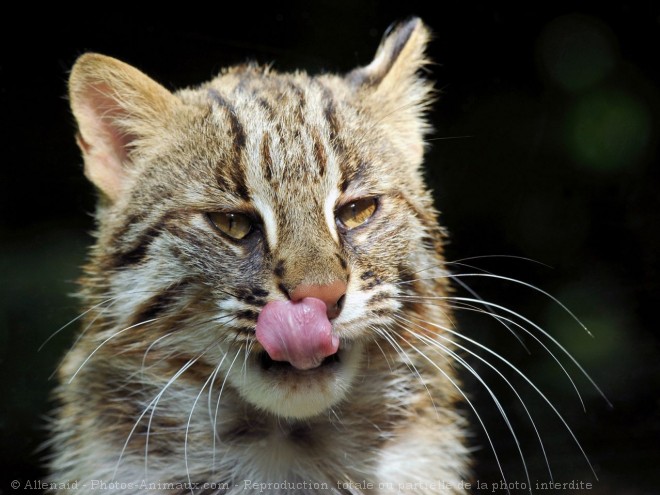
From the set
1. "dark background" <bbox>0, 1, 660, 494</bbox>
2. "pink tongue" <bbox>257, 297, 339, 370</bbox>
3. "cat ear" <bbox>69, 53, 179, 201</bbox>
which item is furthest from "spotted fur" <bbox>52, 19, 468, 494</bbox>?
"dark background" <bbox>0, 1, 660, 494</bbox>

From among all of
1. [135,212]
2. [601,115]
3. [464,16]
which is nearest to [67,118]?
[135,212]

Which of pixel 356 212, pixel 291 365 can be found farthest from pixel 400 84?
pixel 291 365

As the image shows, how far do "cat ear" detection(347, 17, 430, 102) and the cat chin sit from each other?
107 cm

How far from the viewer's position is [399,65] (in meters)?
2.90

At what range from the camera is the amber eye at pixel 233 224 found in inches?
93.3

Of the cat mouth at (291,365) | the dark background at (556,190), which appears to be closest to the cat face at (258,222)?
the cat mouth at (291,365)

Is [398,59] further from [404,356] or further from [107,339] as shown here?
[107,339]

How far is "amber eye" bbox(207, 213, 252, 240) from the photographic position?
93.3 inches

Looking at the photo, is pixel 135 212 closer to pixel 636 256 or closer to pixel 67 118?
pixel 67 118

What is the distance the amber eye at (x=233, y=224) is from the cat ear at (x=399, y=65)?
2.68 feet

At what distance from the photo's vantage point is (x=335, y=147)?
8.29ft

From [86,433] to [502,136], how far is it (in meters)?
2.38

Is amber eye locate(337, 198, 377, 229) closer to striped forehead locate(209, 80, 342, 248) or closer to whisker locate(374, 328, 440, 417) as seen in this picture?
striped forehead locate(209, 80, 342, 248)

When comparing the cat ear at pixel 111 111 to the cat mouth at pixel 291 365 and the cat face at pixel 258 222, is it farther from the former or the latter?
the cat mouth at pixel 291 365
